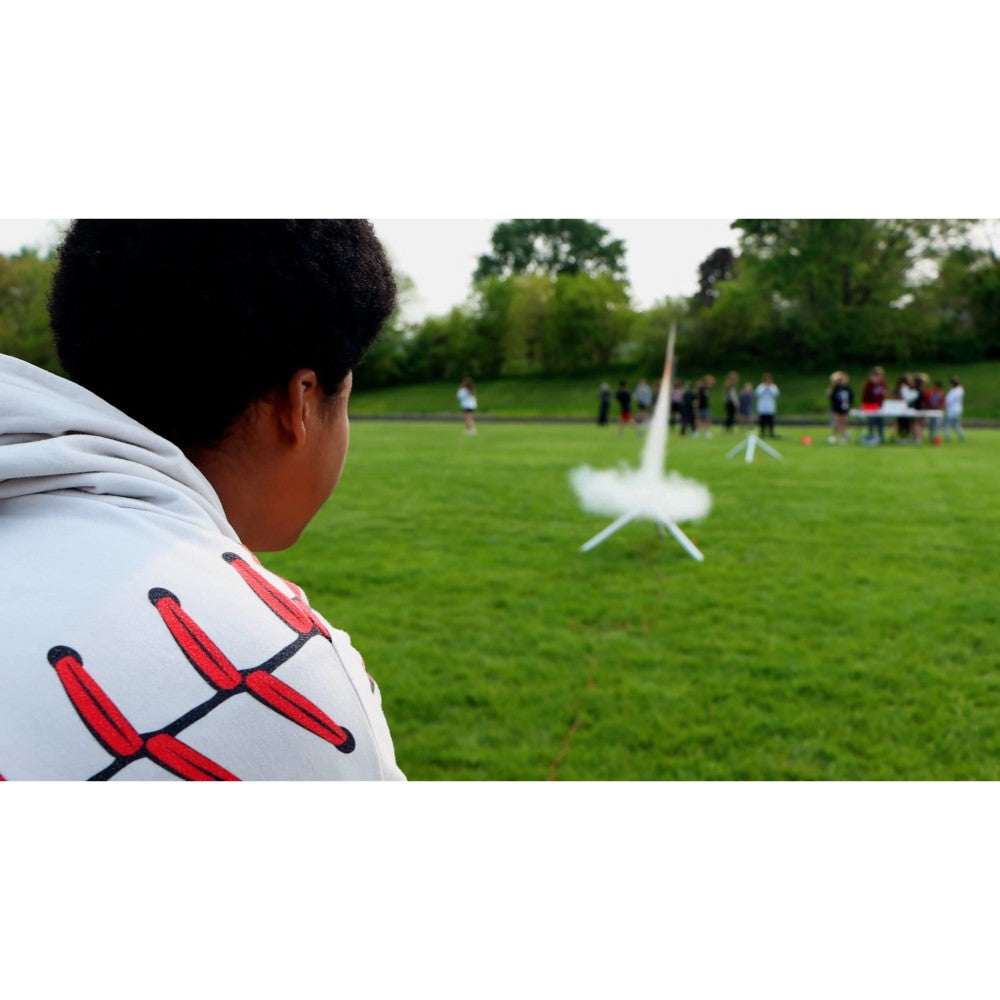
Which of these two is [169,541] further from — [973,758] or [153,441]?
[973,758]

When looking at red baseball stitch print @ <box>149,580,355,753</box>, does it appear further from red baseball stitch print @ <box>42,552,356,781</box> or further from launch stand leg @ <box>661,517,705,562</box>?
launch stand leg @ <box>661,517,705,562</box>

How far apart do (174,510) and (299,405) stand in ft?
0.91

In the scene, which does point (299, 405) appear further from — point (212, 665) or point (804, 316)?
point (804, 316)

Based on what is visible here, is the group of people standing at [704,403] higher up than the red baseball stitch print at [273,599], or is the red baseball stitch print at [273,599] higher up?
the group of people standing at [704,403]

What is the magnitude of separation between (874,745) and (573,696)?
1310mm

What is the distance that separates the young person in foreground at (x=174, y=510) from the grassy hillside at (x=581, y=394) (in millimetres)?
21628

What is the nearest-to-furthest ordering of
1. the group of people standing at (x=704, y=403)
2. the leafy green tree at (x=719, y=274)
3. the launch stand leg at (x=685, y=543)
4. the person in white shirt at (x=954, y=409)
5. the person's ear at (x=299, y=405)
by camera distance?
the person's ear at (x=299, y=405)
the launch stand leg at (x=685, y=543)
the person in white shirt at (x=954, y=409)
the group of people standing at (x=704, y=403)
the leafy green tree at (x=719, y=274)

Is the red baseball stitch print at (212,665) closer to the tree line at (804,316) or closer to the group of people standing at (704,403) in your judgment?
the group of people standing at (704,403)

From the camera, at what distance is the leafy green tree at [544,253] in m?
49.1

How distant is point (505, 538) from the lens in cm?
749

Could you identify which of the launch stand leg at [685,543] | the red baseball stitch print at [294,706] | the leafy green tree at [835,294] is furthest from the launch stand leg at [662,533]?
the leafy green tree at [835,294]

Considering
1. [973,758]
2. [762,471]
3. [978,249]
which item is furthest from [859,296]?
[973,758]

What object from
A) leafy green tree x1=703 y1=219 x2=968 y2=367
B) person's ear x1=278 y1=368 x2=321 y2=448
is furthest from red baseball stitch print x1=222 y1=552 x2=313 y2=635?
leafy green tree x1=703 y1=219 x2=968 y2=367

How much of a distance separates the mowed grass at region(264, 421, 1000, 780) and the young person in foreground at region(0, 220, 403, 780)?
8.24 feet
